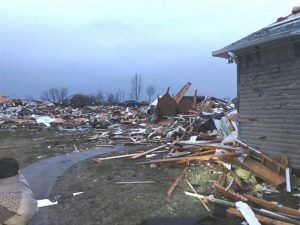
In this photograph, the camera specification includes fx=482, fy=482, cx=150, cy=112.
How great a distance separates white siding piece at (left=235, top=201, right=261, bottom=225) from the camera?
8200mm

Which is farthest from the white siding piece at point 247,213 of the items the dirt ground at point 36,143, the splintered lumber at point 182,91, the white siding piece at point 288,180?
the splintered lumber at point 182,91

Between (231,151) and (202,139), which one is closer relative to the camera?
(231,151)

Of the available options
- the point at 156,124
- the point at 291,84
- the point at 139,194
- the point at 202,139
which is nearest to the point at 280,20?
the point at 291,84

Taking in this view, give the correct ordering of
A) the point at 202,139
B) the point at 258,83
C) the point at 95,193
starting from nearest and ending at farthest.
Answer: the point at 95,193 → the point at 258,83 → the point at 202,139

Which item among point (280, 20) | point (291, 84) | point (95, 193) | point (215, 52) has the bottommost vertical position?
point (95, 193)

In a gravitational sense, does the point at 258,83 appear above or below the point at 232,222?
above

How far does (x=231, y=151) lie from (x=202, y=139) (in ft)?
13.7

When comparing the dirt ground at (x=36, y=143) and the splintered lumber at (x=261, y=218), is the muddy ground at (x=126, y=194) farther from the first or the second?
the dirt ground at (x=36, y=143)

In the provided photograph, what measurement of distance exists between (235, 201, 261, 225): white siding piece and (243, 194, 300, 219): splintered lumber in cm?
37

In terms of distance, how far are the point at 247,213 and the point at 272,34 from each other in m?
4.73

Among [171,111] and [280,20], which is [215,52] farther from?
[171,111]

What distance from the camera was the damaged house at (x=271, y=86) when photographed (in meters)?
11.4

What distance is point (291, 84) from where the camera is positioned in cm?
1157

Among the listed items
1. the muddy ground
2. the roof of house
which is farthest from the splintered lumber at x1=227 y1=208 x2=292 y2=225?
the roof of house
